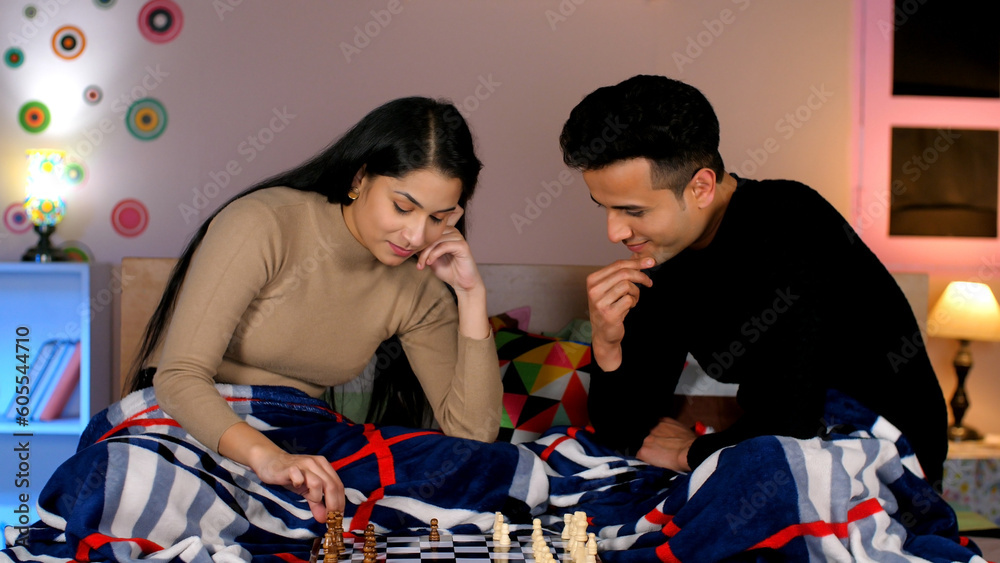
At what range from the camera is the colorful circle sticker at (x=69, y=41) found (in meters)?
2.73

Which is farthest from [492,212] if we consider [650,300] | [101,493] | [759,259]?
[101,493]

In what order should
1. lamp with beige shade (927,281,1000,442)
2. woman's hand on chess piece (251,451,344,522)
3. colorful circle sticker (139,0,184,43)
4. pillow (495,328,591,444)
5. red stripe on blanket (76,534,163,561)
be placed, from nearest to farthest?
red stripe on blanket (76,534,163,561)
woman's hand on chess piece (251,451,344,522)
pillow (495,328,591,444)
lamp with beige shade (927,281,1000,442)
colorful circle sticker (139,0,184,43)

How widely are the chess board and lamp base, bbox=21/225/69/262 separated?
1856mm

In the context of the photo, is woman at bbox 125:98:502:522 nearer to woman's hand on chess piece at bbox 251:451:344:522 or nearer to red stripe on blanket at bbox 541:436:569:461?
woman's hand on chess piece at bbox 251:451:344:522

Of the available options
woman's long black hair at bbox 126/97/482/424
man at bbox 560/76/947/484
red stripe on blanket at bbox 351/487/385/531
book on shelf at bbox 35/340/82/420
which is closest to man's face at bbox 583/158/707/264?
man at bbox 560/76/947/484

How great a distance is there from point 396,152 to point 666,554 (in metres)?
0.88

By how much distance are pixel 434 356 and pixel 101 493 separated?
31.8 inches

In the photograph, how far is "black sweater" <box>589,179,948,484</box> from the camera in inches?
58.3

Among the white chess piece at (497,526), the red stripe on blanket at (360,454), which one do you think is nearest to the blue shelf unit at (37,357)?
the red stripe on blanket at (360,454)

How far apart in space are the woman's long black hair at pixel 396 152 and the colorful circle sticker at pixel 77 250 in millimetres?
1230

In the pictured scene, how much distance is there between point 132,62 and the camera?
2.73 meters

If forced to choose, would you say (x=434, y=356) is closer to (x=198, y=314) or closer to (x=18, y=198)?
(x=198, y=314)

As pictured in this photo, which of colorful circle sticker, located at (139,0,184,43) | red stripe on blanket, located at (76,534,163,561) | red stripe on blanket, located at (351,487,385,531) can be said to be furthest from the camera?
colorful circle sticker, located at (139,0,184,43)

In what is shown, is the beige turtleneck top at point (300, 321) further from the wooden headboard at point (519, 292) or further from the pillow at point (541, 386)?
the wooden headboard at point (519, 292)
